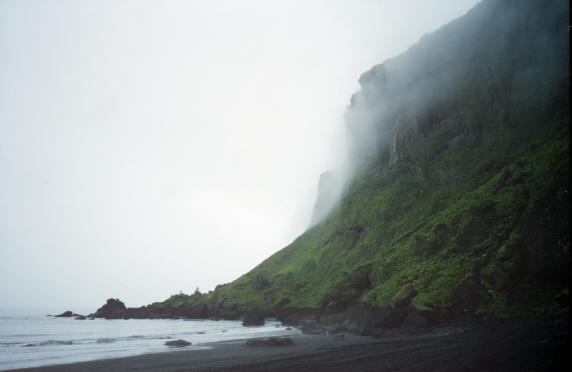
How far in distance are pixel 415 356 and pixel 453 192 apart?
70720 mm

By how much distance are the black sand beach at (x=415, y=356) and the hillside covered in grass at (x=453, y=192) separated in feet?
33.2

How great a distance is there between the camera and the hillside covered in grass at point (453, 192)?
50.0 metres

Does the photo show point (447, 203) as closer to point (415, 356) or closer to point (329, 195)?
point (415, 356)

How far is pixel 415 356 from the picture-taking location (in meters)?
29.3

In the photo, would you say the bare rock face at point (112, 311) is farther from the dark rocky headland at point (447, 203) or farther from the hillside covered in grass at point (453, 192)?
the hillside covered in grass at point (453, 192)

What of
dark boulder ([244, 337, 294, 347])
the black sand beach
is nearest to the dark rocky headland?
the black sand beach

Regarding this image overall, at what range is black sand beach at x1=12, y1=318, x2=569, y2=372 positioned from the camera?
2361cm

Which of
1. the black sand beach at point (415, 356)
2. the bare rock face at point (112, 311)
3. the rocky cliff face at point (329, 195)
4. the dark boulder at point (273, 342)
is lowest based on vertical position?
the black sand beach at point (415, 356)

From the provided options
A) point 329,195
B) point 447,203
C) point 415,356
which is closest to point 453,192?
point 447,203

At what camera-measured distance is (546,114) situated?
3290 inches

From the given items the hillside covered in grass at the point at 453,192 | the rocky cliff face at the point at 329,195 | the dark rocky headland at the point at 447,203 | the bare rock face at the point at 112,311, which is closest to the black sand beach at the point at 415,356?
the dark rocky headland at the point at 447,203

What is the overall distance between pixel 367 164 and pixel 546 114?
231 feet

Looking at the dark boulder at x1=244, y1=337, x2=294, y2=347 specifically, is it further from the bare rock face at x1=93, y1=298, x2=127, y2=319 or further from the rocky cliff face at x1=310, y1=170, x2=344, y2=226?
the bare rock face at x1=93, y1=298, x2=127, y2=319

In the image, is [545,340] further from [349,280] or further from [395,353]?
[349,280]
